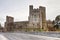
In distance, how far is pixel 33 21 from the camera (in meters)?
106

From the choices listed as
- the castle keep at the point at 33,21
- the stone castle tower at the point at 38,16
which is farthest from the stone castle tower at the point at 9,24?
the stone castle tower at the point at 38,16

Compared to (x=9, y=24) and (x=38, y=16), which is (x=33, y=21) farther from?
(x=9, y=24)

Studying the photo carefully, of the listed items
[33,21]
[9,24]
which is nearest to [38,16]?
[33,21]

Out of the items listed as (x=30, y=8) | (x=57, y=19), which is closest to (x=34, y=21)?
(x=30, y=8)

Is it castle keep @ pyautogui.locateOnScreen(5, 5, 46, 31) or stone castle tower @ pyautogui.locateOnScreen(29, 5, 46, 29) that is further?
stone castle tower @ pyautogui.locateOnScreen(29, 5, 46, 29)

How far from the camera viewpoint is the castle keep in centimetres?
10034

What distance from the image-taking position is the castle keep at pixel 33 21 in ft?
329

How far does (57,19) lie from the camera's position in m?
90.4

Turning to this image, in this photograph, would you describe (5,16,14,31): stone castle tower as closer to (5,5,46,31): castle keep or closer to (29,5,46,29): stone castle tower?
(5,5,46,31): castle keep

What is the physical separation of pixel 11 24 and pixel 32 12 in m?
17.7

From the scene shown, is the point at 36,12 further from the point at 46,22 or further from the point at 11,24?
the point at 11,24

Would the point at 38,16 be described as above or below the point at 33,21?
above

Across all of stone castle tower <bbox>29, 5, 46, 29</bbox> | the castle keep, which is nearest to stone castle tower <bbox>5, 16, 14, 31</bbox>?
the castle keep

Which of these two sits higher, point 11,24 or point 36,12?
point 36,12
